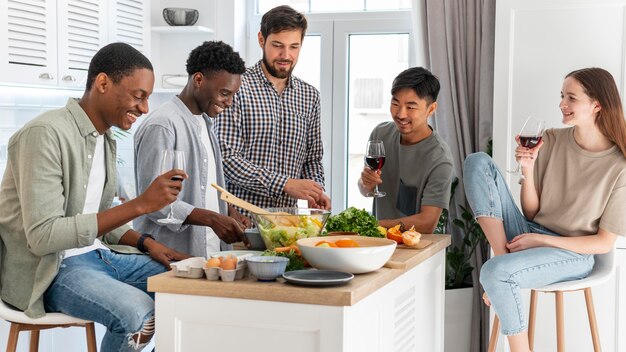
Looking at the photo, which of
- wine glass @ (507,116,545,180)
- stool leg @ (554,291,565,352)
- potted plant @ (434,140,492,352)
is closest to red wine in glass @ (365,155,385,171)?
wine glass @ (507,116,545,180)

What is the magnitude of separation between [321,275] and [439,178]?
1.33 m

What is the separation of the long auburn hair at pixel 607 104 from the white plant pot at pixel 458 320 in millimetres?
1317

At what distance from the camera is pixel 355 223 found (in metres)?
2.77

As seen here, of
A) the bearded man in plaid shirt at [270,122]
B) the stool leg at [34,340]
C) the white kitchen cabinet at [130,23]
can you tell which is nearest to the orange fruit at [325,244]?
the stool leg at [34,340]

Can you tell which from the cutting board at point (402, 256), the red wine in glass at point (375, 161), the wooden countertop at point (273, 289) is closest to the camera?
the wooden countertop at point (273, 289)

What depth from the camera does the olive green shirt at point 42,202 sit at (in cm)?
243

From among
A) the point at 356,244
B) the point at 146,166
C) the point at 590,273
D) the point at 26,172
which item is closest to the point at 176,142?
the point at 146,166

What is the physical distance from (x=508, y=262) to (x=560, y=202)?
44 centimetres

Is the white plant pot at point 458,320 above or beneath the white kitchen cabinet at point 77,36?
beneath

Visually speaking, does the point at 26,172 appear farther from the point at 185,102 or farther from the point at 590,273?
the point at 590,273

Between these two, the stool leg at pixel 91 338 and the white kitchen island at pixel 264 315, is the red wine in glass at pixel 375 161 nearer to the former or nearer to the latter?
the white kitchen island at pixel 264 315

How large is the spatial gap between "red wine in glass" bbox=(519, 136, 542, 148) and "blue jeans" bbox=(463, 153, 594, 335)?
6.3 inches

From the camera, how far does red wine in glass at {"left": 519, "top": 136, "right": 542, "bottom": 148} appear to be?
3.33 m

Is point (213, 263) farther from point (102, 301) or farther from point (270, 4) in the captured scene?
point (270, 4)
